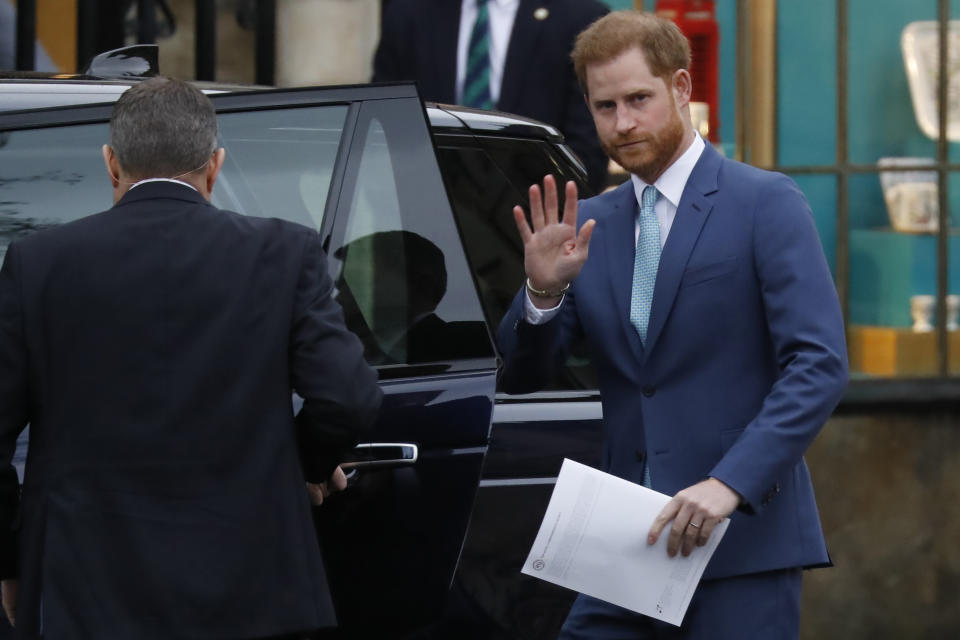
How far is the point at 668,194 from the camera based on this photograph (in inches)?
115

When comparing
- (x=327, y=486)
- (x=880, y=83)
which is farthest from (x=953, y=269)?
(x=327, y=486)

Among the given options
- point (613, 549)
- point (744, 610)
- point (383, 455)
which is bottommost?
point (744, 610)

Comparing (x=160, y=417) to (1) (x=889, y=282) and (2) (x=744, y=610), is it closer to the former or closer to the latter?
(2) (x=744, y=610)

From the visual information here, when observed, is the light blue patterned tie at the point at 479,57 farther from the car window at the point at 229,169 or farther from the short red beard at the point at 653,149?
the short red beard at the point at 653,149

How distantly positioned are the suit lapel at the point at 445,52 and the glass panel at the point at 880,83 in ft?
7.57

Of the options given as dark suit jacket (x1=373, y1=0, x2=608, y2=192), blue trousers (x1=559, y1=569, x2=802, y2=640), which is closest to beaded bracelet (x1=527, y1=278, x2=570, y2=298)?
blue trousers (x1=559, y1=569, x2=802, y2=640)

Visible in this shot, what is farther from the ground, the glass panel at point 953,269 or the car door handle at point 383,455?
the glass panel at point 953,269

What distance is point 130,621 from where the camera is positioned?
8.55ft

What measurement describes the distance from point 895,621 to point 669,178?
4.24 meters

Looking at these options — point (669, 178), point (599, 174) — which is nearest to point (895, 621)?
point (599, 174)

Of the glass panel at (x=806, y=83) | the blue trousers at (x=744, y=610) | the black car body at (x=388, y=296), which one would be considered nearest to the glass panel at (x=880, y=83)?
the glass panel at (x=806, y=83)

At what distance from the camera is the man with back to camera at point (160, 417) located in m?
2.59

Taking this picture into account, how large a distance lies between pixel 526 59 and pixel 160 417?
264 cm

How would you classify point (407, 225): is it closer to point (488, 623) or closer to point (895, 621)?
point (488, 623)
